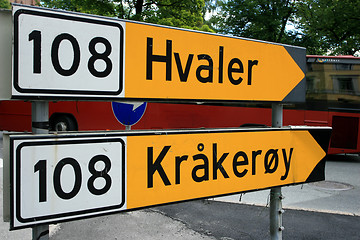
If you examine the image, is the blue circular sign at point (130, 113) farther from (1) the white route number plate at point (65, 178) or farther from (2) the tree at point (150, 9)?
(2) the tree at point (150, 9)

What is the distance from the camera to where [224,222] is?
4.48 m

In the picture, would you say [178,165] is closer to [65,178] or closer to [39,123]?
[65,178]

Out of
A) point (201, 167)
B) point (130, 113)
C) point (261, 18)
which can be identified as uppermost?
point (261, 18)

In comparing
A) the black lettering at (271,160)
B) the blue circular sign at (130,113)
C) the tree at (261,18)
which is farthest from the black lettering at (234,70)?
the tree at (261,18)

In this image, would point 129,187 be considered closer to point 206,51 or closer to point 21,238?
point 206,51

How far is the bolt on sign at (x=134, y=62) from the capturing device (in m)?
1.35

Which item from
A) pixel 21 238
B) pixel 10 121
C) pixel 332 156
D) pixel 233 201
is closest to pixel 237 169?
pixel 21 238

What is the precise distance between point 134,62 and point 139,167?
49 centimetres

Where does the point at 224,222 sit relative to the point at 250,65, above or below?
below

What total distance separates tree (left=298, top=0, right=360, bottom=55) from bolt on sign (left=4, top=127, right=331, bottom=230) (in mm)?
15811

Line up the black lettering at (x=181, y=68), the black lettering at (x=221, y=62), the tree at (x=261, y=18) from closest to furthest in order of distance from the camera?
the black lettering at (x=181, y=68) → the black lettering at (x=221, y=62) → the tree at (x=261, y=18)

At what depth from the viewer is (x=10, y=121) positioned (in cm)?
1289

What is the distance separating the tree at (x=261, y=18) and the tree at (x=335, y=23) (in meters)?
2.60

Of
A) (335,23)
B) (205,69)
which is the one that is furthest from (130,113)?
(335,23)
